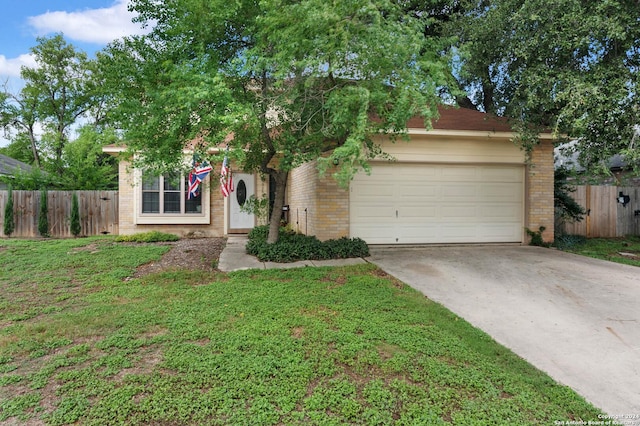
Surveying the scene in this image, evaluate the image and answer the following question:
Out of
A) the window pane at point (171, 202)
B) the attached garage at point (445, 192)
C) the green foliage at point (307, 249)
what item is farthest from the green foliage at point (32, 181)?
the attached garage at point (445, 192)

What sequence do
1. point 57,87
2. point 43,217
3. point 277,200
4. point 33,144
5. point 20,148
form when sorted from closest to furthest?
point 277,200, point 43,217, point 57,87, point 33,144, point 20,148

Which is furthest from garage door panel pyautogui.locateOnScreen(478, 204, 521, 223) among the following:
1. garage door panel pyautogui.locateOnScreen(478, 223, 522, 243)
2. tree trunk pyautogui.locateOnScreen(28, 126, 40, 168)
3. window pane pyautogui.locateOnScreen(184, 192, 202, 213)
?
tree trunk pyautogui.locateOnScreen(28, 126, 40, 168)

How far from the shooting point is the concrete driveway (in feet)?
10.5

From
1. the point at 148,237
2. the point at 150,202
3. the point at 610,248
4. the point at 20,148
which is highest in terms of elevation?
the point at 20,148

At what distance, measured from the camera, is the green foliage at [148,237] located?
11.0 meters

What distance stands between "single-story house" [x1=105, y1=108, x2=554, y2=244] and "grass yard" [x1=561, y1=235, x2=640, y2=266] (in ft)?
2.61

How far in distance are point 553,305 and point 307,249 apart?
4.37 m

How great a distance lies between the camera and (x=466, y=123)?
30.3 feet

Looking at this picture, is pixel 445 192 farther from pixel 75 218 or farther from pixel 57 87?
pixel 57 87

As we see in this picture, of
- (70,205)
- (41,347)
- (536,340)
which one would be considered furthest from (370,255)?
(70,205)

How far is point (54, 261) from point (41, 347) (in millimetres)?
5096

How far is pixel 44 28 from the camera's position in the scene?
78.2ft

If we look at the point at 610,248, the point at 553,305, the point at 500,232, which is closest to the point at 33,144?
the point at 500,232

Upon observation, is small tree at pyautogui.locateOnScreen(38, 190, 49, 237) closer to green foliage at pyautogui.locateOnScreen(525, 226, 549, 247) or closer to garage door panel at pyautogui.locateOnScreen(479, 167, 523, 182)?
garage door panel at pyautogui.locateOnScreen(479, 167, 523, 182)
